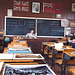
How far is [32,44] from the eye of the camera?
6.08 meters

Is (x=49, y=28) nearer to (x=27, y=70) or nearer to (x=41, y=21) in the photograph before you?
(x=41, y=21)

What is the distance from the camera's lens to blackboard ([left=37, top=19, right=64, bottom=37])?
6992mm

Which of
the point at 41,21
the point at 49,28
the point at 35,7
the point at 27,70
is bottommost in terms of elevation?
the point at 27,70

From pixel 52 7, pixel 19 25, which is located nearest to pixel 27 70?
pixel 19 25

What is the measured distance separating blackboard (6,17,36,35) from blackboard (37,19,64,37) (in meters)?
0.37

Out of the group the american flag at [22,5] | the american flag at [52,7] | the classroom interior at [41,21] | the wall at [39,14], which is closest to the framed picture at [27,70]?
the classroom interior at [41,21]

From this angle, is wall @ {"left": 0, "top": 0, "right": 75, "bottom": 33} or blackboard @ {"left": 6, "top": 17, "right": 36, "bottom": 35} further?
blackboard @ {"left": 6, "top": 17, "right": 36, "bottom": 35}

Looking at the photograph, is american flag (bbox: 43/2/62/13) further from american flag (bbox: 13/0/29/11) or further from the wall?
american flag (bbox: 13/0/29/11)

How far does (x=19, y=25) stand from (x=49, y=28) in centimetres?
160

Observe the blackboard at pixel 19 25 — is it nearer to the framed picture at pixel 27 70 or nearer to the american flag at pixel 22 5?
the american flag at pixel 22 5

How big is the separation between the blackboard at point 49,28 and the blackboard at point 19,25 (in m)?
0.37

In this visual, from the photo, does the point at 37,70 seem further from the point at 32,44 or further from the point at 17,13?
the point at 17,13

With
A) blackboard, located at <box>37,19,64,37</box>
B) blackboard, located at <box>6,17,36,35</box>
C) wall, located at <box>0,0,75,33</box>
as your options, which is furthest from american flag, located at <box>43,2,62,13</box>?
blackboard, located at <box>6,17,36,35</box>

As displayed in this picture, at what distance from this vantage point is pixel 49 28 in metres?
7.09
